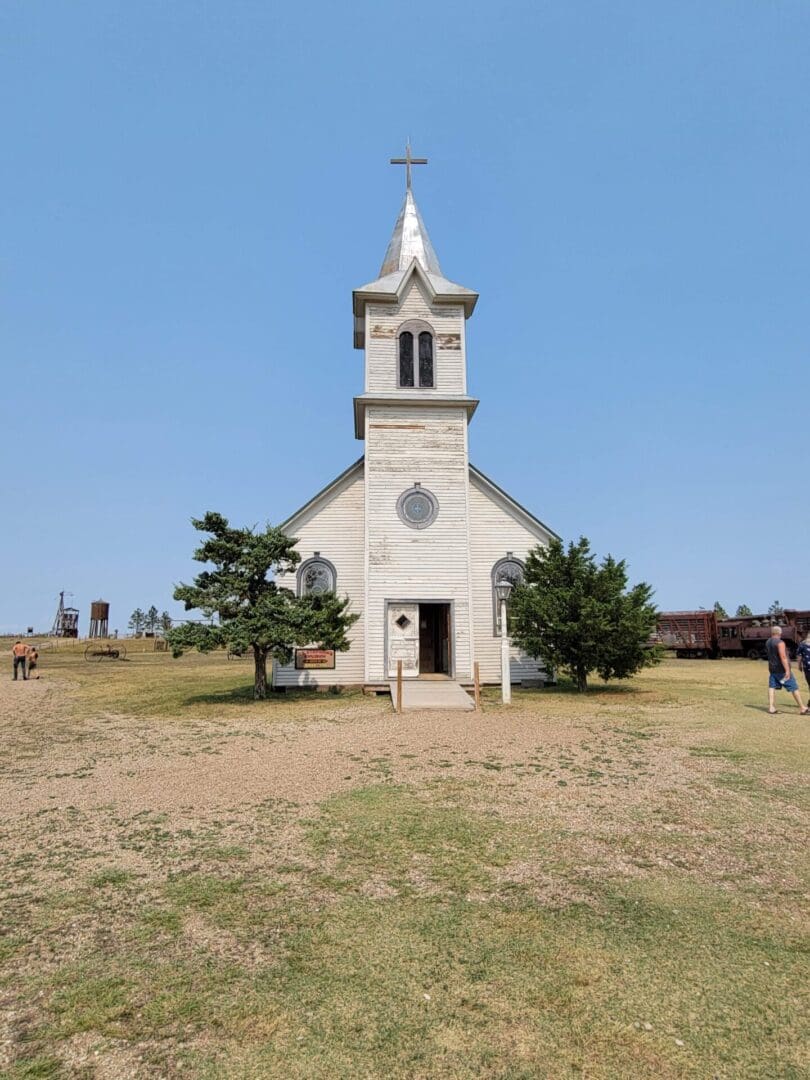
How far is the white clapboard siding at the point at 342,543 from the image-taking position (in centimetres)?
1983

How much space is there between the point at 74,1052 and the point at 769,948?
12.9 ft

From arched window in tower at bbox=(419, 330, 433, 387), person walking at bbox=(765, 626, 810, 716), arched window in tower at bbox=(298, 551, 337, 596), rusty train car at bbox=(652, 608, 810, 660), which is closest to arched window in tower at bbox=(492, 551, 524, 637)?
arched window in tower at bbox=(298, 551, 337, 596)

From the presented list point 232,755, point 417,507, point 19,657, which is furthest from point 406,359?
point 19,657

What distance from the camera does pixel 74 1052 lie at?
2.95 meters

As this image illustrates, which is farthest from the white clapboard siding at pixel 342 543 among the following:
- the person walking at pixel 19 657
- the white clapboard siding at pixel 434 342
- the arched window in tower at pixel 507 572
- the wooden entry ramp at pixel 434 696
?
the person walking at pixel 19 657

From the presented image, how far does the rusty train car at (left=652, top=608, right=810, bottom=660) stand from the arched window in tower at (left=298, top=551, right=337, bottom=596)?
17.7 metres

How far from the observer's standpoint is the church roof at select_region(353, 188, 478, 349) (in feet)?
70.0

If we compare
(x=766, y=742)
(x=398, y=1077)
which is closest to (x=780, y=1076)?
(x=398, y=1077)

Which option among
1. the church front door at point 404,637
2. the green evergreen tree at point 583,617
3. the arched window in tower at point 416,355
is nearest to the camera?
the green evergreen tree at point 583,617

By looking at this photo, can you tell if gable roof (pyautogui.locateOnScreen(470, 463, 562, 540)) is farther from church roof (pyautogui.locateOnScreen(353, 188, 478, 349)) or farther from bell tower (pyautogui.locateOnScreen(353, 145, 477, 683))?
church roof (pyautogui.locateOnScreen(353, 188, 478, 349))

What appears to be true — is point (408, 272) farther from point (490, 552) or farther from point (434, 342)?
point (490, 552)

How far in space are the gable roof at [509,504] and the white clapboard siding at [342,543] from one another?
3.97 metres

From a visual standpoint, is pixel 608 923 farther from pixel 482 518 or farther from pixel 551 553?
pixel 482 518

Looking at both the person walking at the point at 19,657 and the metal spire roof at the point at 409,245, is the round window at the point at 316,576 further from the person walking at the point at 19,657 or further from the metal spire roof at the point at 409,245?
the person walking at the point at 19,657
